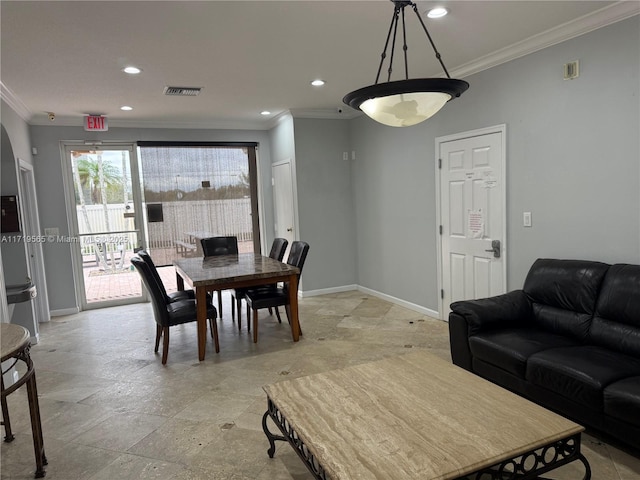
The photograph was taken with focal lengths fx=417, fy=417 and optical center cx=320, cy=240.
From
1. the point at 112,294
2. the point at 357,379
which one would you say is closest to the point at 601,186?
the point at 357,379

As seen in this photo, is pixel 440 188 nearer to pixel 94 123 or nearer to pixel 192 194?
pixel 192 194

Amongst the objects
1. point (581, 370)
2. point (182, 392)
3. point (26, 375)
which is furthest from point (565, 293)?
point (26, 375)

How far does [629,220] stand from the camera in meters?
2.85

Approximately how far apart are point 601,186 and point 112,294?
6179 millimetres

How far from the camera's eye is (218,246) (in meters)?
5.65

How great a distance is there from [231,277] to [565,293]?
2696 millimetres

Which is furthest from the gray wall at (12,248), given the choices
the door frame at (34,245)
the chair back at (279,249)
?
the chair back at (279,249)

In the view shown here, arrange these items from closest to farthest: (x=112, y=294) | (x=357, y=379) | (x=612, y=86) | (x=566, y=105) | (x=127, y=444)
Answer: (x=357, y=379)
(x=127, y=444)
(x=612, y=86)
(x=566, y=105)
(x=112, y=294)

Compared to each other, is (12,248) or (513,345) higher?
(12,248)

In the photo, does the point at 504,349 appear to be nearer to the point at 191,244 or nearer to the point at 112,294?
the point at 191,244

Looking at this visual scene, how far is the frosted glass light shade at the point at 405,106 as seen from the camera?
1866 millimetres

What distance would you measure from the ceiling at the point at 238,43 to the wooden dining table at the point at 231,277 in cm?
186

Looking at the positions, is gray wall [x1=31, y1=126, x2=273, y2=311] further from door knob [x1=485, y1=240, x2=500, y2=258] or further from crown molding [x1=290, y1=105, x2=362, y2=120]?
door knob [x1=485, y1=240, x2=500, y2=258]

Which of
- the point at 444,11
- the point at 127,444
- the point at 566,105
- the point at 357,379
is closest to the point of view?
the point at 357,379
